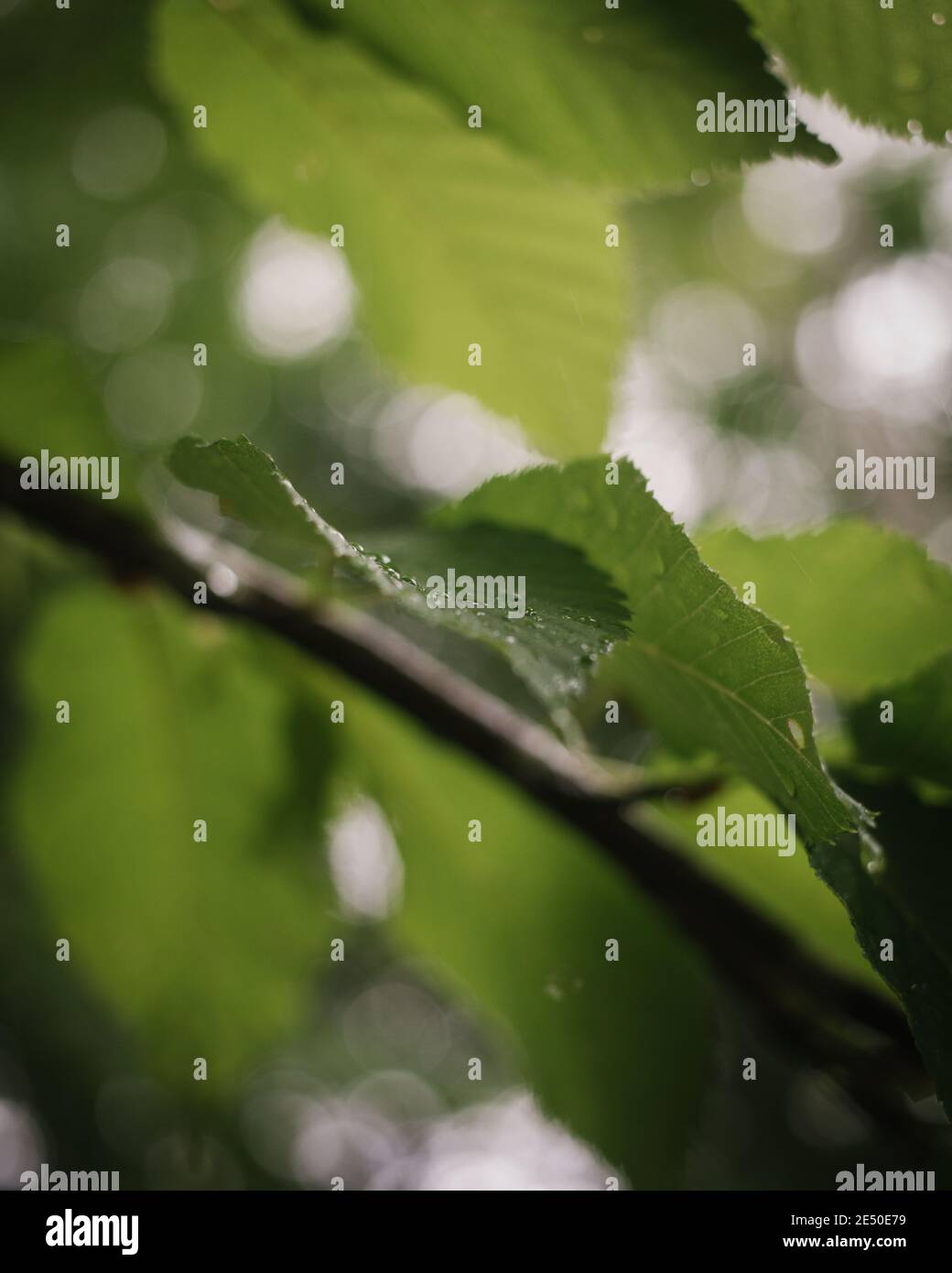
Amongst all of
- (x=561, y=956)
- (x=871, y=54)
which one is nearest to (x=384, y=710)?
(x=561, y=956)

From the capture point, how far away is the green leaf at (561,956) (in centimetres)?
63

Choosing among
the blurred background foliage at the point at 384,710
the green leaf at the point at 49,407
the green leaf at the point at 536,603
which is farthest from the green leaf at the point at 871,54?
the green leaf at the point at 49,407

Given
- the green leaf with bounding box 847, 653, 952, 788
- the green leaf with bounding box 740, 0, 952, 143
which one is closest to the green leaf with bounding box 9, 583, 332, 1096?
the green leaf with bounding box 847, 653, 952, 788

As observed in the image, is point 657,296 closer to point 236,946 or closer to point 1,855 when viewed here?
point 236,946

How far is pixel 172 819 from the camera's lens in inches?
29.8

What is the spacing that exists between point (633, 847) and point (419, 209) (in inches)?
17.3

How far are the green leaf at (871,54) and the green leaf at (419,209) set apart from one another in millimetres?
196

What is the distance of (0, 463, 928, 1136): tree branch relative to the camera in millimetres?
487

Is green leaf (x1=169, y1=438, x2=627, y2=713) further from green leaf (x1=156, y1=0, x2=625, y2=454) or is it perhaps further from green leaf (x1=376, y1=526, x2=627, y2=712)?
green leaf (x1=156, y1=0, x2=625, y2=454)

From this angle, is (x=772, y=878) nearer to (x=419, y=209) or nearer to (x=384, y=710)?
(x=384, y=710)
